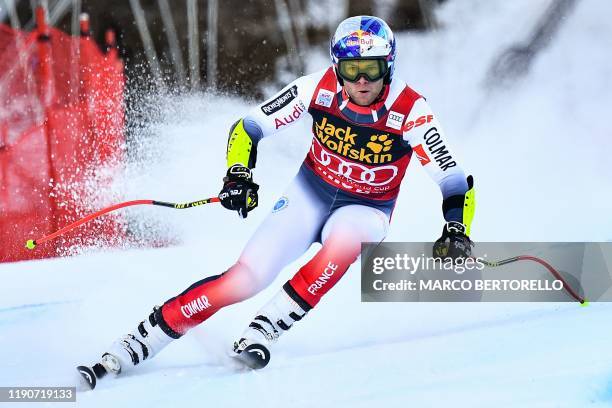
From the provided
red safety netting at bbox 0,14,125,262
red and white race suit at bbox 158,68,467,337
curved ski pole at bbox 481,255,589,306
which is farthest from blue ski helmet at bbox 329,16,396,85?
red safety netting at bbox 0,14,125,262

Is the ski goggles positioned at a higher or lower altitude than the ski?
higher

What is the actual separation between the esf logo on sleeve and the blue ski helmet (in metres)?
0.18

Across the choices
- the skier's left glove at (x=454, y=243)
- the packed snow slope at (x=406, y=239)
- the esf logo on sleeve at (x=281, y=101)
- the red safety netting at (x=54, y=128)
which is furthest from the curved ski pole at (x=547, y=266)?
the red safety netting at (x=54, y=128)

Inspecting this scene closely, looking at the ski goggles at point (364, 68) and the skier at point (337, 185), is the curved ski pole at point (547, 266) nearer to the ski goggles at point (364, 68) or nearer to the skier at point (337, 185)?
the skier at point (337, 185)

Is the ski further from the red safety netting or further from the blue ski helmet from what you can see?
the red safety netting

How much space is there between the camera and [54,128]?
10.5 ft

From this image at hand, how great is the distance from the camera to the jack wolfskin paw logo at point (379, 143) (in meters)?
2.25

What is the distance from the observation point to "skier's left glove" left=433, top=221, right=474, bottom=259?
2.16 meters

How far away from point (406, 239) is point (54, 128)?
5.27ft

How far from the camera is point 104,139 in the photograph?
3141mm

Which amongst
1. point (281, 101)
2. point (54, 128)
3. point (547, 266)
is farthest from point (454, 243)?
point (54, 128)

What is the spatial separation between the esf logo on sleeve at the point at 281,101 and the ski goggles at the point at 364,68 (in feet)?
0.62

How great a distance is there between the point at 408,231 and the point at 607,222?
709 mm

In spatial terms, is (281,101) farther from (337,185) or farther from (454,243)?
(454,243)
